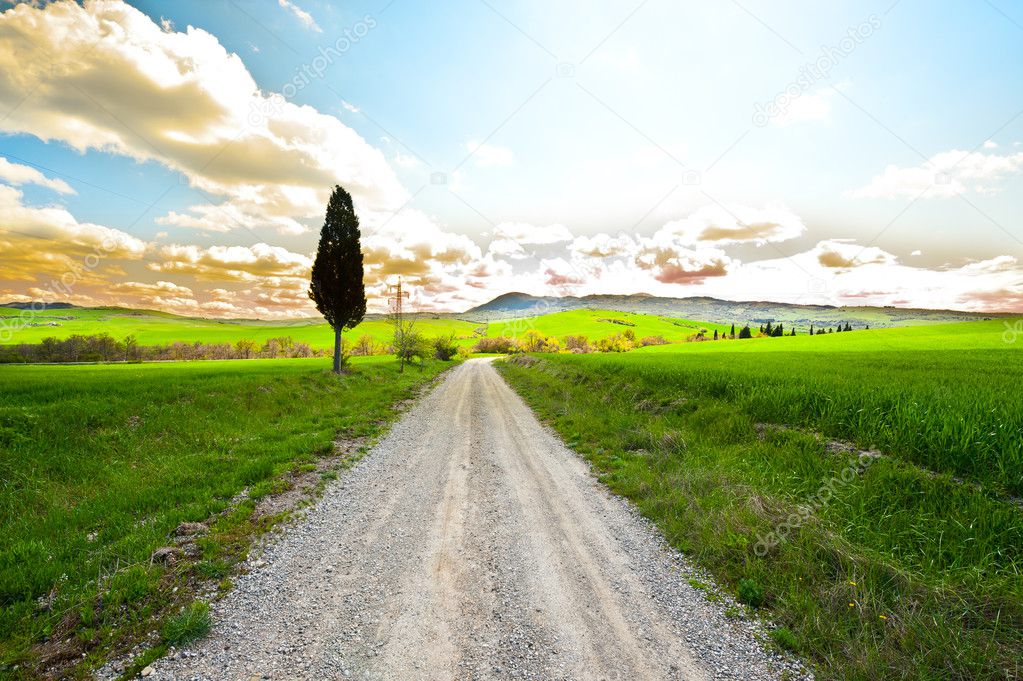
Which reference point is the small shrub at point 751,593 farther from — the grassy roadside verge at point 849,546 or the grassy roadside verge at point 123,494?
the grassy roadside verge at point 123,494

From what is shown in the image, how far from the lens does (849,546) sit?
540 centimetres

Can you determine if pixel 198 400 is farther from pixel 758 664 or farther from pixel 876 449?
pixel 876 449

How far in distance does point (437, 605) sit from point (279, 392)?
1759cm

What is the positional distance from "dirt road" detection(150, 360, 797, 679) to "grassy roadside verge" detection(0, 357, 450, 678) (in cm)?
95

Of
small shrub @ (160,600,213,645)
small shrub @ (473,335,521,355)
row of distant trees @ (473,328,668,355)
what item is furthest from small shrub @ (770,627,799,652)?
small shrub @ (473,335,521,355)

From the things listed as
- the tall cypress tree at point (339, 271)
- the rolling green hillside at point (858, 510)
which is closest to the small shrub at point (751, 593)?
the rolling green hillside at point (858, 510)

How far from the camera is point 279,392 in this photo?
19.0 metres

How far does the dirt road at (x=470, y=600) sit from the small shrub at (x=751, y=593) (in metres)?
0.54

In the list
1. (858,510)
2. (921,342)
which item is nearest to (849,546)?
(858,510)

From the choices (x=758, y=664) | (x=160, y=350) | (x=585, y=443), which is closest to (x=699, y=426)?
(x=585, y=443)

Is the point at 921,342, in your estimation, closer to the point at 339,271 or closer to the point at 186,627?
the point at 339,271

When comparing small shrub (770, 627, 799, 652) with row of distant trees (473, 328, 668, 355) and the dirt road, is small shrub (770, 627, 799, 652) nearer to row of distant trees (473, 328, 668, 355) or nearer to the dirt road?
the dirt road

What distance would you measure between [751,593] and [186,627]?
21.9 feet

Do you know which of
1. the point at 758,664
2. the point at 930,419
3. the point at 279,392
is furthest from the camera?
the point at 279,392
